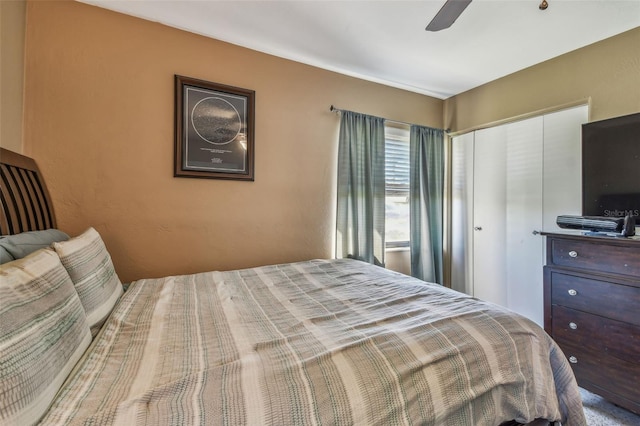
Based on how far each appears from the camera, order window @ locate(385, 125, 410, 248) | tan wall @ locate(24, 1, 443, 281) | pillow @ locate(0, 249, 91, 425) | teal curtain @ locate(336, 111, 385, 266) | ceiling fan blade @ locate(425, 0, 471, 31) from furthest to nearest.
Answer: window @ locate(385, 125, 410, 248) < teal curtain @ locate(336, 111, 385, 266) < tan wall @ locate(24, 1, 443, 281) < ceiling fan blade @ locate(425, 0, 471, 31) < pillow @ locate(0, 249, 91, 425)

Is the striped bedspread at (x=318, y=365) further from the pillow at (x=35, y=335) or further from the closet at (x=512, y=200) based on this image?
the closet at (x=512, y=200)

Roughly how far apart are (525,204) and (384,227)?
4.37ft

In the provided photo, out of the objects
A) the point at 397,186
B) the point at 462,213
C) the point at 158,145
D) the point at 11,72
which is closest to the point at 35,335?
the point at 158,145

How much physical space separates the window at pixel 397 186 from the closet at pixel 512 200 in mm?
660

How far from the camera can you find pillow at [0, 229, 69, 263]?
1.06m

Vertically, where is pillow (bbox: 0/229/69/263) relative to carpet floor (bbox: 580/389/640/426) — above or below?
above

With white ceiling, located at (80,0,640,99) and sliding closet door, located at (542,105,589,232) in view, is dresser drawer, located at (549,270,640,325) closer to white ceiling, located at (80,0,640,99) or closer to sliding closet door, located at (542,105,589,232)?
sliding closet door, located at (542,105,589,232)

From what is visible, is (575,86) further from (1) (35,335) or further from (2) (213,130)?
(1) (35,335)

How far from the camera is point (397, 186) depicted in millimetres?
3051

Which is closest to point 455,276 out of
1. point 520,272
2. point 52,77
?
point 520,272

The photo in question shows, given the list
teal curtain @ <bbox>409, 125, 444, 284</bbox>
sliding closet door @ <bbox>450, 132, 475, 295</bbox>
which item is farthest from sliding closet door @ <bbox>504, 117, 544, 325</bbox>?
teal curtain @ <bbox>409, 125, 444, 284</bbox>

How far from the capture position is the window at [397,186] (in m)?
3.02

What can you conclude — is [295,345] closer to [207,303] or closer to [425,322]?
[425,322]

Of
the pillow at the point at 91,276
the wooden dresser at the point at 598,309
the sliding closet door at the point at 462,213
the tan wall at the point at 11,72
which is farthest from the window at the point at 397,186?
the tan wall at the point at 11,72
